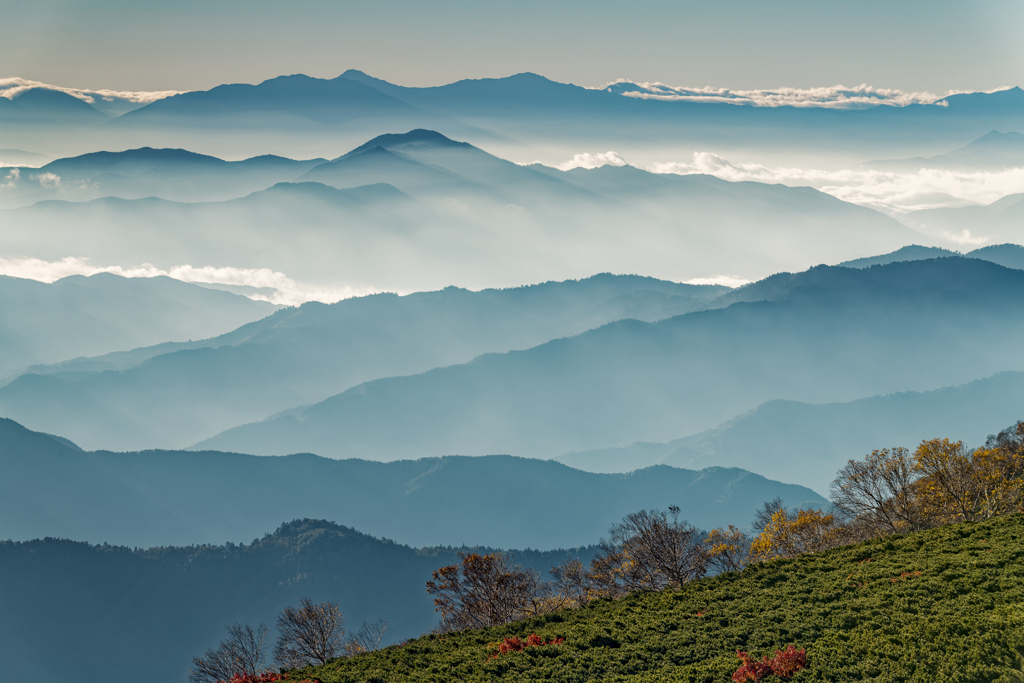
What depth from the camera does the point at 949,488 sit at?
5600 centimetres

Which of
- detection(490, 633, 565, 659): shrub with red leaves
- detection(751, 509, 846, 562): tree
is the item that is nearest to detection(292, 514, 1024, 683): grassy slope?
detection(490, 633, 565, 659): shrub with red leaves

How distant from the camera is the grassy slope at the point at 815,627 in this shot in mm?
27578

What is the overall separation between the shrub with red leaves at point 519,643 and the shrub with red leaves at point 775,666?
1099cm

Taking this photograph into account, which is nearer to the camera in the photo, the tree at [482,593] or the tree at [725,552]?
the tree at [482,593]

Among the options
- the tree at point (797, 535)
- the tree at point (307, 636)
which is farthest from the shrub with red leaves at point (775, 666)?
the tree at point (797, 535)

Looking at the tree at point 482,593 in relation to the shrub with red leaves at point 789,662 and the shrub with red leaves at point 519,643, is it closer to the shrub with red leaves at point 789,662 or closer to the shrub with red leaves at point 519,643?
the shrub with red leaves at point 519,643

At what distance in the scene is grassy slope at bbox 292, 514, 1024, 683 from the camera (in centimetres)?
2758

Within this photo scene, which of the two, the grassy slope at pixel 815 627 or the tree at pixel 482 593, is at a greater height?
the tree at pixel 482 593

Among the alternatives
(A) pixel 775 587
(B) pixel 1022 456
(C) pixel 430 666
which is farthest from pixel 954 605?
(B) pixel 1022 456

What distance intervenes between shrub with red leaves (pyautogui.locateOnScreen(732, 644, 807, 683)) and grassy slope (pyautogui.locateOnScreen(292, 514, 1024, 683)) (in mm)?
567

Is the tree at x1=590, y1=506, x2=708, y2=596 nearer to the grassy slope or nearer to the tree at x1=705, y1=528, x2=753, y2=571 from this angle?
the tree at x1=705, y1=528, x2=753, y2=571

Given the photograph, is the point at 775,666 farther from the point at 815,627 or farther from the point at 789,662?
the point at 815,627

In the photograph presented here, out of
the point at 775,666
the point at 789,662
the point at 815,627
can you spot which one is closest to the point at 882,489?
the point at 815,627

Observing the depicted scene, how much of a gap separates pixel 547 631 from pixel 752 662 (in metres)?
14.0
